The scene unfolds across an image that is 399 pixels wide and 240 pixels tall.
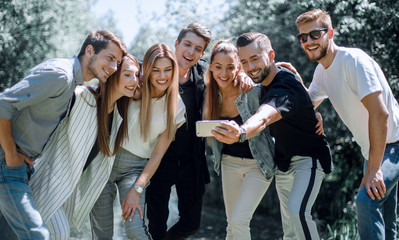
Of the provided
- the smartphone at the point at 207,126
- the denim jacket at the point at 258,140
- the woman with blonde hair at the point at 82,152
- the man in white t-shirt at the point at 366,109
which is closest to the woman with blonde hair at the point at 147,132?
the woman with blonde hair at the point at 82,152

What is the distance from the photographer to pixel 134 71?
3.67 meters

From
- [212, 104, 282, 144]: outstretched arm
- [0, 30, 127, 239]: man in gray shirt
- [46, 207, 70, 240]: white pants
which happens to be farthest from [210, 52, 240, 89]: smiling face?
[46, 207, 70, 240]: white pants

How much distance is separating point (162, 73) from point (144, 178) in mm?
947

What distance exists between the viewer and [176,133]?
4199 mm

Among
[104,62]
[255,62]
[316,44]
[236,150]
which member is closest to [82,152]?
[104,62]

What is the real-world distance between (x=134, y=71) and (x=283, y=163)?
153 cm

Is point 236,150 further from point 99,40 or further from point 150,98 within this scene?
point 99,40

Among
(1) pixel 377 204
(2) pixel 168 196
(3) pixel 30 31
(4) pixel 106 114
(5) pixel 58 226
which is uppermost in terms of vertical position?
(3) pixel 30 31

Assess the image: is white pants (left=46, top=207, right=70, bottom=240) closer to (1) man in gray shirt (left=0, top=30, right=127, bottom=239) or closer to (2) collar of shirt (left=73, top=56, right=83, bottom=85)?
(1) man in gray shirt (left=0, top=30, right=127, bottom=239)

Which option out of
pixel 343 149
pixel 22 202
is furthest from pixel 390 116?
pixel 343 149

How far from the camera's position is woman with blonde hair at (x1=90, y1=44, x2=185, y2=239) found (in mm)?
3703

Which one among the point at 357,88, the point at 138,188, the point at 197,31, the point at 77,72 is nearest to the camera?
the point at 77,72

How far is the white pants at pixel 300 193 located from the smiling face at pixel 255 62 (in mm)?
781

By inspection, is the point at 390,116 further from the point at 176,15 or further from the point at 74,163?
the point at 176,15
